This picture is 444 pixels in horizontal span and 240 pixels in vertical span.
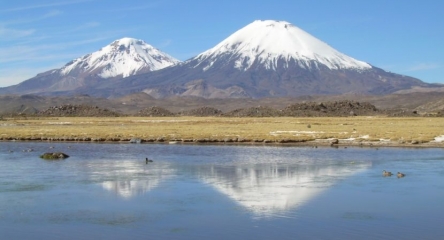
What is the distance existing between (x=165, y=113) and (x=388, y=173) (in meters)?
123

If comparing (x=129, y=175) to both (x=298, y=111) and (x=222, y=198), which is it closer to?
(x=222, y=198)

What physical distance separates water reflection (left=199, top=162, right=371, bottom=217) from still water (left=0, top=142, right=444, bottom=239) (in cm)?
4

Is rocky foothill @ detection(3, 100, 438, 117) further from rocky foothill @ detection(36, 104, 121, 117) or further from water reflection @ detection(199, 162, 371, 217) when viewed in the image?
water reflection @ detection(199, 162, 371, 217)

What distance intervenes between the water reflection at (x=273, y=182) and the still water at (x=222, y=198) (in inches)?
1.6

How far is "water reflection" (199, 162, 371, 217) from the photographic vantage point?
71.5ft

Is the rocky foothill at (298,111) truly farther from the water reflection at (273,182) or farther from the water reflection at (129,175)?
the water reflection at (273,182)

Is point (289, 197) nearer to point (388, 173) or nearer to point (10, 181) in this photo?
point (388, 173)

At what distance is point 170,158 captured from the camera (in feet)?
125

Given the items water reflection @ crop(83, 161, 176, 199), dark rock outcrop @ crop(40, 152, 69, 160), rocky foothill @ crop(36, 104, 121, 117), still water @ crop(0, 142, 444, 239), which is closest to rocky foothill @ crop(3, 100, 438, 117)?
rocky foothill @ crop(36, 104, 121, 117)

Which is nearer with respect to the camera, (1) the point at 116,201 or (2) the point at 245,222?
(2) the point at 245,222

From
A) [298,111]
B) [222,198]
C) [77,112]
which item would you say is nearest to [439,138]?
[222,198]

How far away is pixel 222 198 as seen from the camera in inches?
903

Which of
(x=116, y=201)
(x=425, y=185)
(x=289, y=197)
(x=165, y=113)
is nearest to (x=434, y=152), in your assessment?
(x=425, y=185)

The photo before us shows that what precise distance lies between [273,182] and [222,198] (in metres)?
4.43
